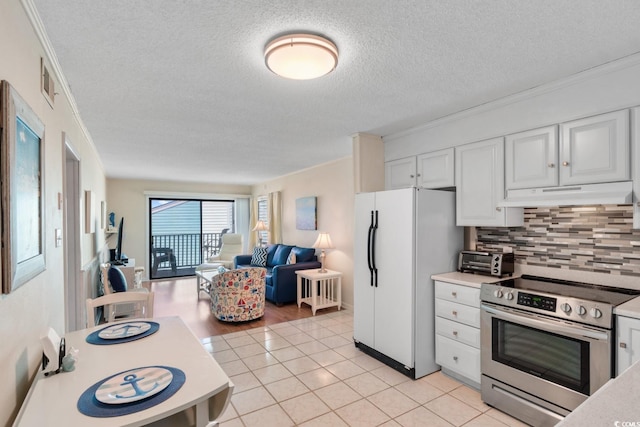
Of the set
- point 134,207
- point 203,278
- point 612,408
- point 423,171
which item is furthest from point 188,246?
point 612,408

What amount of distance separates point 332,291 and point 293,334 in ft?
4.71

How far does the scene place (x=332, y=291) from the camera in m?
5.31

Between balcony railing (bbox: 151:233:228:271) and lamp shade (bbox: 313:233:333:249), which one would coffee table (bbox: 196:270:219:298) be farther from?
balcony railing (bbox: 151:233:228:271)

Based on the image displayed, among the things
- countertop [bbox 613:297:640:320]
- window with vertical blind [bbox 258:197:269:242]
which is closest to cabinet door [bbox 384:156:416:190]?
countertop [bbox 613:297:640:320]

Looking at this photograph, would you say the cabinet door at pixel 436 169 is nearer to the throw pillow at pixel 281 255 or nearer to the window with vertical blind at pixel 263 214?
the throw pillow at pixel 281 255

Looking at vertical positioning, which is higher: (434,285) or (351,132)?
(351,132)

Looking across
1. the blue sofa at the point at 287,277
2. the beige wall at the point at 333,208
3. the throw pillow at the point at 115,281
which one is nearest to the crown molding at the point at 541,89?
the beige wall at the point at 333,208

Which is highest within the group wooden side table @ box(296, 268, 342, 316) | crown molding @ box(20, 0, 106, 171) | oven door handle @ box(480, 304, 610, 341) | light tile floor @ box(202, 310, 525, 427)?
crown molding @ box(20, 0, 106, 171)

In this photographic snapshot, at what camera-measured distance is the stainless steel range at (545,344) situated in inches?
76.3

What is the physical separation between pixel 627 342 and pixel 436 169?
190cm

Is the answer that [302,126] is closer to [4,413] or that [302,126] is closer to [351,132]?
[351,132]

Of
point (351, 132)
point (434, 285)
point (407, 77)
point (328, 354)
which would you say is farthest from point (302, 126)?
point (328, 354)

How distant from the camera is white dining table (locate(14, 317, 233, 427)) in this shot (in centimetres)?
106

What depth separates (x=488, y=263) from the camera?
2.85 m
